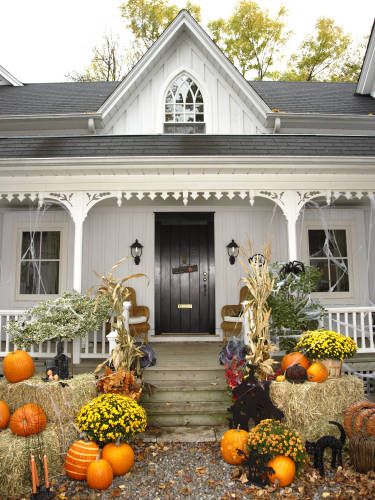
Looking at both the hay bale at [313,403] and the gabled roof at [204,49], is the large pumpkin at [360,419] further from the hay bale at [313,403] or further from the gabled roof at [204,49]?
the gabled roof at [204,49]

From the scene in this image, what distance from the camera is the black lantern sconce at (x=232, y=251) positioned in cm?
764

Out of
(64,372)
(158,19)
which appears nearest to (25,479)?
(64,372)

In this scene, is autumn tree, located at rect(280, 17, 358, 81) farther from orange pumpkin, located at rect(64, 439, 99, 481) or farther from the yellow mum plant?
orange pumpkin, located at rect(64, 439, 99, 481)

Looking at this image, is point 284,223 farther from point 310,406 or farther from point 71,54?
point 71,54

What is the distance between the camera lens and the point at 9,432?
3.65 metres

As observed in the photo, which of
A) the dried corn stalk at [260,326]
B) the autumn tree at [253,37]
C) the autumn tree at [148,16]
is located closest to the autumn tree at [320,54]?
the autumn tree at [253,37]

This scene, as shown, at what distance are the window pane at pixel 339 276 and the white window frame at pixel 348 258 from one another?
8 cm

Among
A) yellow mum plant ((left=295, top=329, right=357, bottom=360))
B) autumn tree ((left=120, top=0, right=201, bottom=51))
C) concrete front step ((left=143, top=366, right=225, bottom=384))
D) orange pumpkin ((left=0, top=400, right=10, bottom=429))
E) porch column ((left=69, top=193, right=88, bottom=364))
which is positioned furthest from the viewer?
autumn tree ((left=120, top=0, right=201, bottom=51))

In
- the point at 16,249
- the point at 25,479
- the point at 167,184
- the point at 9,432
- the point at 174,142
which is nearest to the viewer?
the point at 25,479

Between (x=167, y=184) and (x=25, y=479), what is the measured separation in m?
4.11

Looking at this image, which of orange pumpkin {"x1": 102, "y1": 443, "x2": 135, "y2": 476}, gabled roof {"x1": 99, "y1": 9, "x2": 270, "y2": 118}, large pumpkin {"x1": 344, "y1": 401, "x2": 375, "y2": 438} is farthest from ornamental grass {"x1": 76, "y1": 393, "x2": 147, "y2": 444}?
gabled roof {"x1": 99, "y1": 9, "x2": 270, "y2": 118}

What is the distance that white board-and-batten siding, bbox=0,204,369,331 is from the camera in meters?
7.64

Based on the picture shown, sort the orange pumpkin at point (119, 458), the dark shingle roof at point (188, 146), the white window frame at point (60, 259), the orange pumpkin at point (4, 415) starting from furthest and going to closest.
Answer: the white window frame at point (60, 259), the dark shingle roof at point (188, 146), the orange pumpkin at point (4, 415), the orange pumpkin at point (119, 458)

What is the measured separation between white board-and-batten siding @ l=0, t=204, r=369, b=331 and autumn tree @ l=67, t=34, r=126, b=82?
46.8 feet
